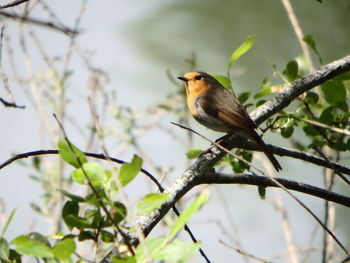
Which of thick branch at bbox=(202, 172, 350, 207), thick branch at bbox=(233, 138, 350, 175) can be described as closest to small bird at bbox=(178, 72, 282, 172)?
thick branch at bbox=(233, 138, 350, 175)

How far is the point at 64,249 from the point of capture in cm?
98

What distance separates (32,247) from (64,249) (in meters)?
0.06

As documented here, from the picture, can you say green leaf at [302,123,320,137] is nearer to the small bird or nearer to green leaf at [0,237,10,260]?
the small bird

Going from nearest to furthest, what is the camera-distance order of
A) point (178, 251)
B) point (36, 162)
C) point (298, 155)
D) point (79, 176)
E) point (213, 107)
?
point (178, 251)
point (79, 176)
point (298, 155)
point (213, 107)
point (36, 162)

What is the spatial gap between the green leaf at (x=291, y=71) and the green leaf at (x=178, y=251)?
1.21 metres

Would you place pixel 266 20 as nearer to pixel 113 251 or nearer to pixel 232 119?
pixel 232 119

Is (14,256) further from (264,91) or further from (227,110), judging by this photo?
(227,110)

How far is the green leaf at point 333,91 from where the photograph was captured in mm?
1896

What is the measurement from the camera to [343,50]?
17.1 ft

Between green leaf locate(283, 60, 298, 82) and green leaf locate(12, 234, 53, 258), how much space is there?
1272 mm

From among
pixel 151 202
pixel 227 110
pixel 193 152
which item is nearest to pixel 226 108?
pixel 227 110

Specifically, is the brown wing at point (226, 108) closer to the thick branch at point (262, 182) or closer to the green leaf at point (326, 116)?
the green leaf at point (326, 116)

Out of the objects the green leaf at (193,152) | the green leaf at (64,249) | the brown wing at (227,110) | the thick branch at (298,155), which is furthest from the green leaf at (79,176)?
the brown wing at (227,110)

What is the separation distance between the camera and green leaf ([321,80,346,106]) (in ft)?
6.22
